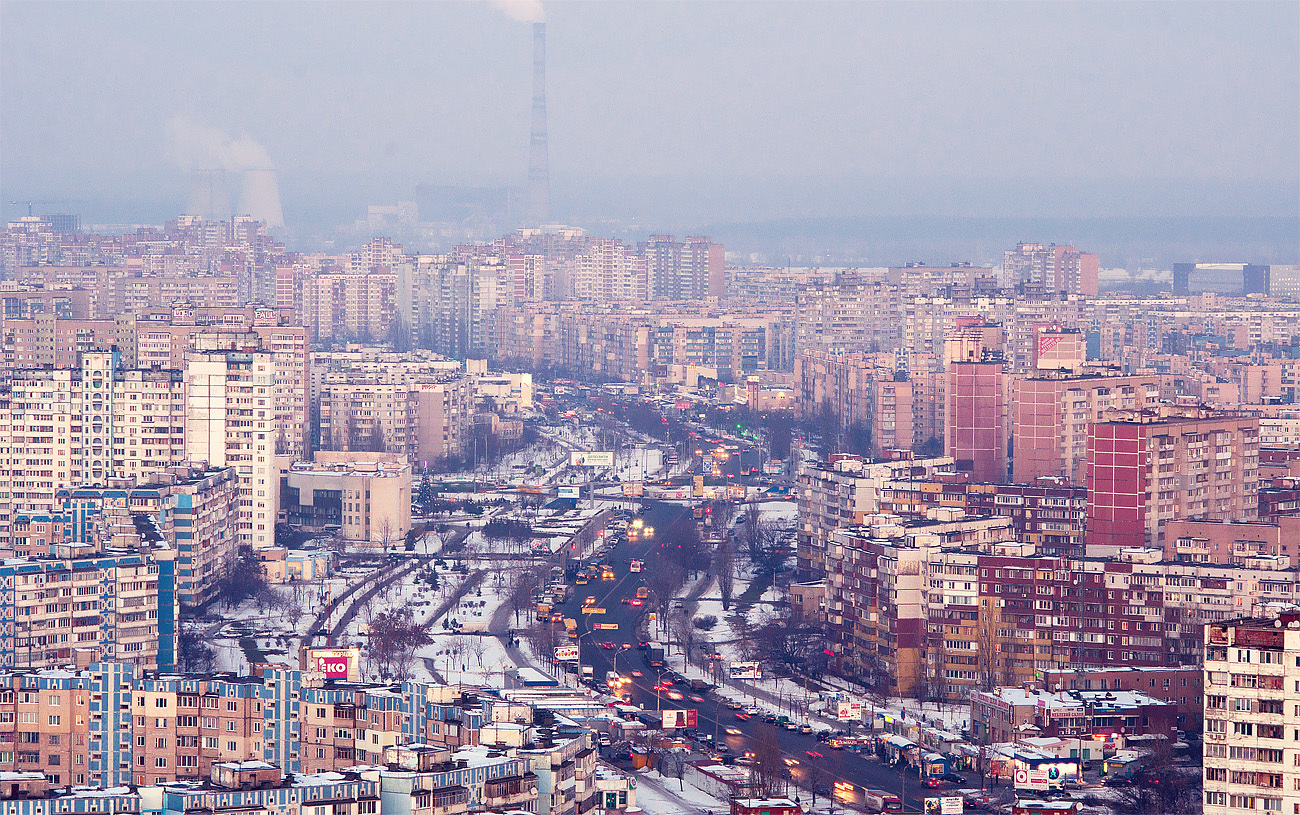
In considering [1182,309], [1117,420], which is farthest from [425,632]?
[1182,309]

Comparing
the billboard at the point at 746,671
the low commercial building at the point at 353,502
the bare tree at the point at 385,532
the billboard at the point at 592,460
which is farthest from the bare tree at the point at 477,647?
the billboard at the point at 592,460

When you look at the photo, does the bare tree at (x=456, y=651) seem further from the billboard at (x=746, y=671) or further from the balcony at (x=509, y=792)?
the balcony at (x=509, y=792)

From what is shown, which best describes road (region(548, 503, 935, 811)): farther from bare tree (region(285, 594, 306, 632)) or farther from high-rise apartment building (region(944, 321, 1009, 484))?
high-rise apartment building (region(944, 321, 1009, 484))

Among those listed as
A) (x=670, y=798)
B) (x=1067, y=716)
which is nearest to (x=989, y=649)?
(x=1067, y=716)

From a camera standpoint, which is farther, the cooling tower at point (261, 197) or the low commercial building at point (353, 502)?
the cooling tower at point (261, 197)

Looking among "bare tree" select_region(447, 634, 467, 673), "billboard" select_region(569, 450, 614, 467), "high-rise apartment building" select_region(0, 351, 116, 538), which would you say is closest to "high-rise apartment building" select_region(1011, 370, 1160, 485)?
"bare tree" select_region(447, 634, 467, 673)

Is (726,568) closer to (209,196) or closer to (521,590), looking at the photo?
(521,590)
